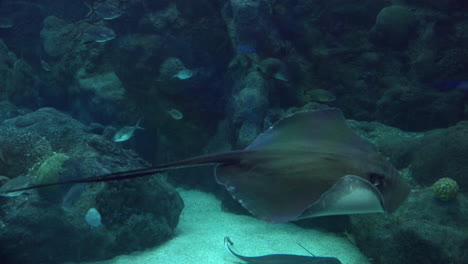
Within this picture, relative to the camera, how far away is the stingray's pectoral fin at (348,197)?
2.35m

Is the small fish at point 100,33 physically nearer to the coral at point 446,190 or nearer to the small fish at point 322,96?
the small fish at point 322,96

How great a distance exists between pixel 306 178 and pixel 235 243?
11.1ft

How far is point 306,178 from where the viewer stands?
270 cm

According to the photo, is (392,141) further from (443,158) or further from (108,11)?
(108,11)

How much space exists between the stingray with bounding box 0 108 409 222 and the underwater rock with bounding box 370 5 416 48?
23.3 feet

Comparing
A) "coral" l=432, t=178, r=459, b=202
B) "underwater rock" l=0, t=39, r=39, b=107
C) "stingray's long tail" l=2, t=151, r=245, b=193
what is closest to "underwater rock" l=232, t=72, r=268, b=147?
"coral" l=432, t=178, r=459, b=202

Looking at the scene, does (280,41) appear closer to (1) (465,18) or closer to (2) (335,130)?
(1) (465,18)

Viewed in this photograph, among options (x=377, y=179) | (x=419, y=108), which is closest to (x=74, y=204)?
(x=377, y=179)

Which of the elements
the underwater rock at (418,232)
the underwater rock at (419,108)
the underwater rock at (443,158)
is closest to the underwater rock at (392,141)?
the underwater rock at (443,158)

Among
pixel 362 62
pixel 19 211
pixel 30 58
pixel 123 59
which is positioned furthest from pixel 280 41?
pixel 30 58

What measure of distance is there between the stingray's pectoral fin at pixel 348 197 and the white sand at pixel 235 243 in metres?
2.91

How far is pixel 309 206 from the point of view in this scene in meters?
2.29

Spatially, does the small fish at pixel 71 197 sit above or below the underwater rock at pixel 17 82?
above

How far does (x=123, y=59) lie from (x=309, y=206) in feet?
26.4
